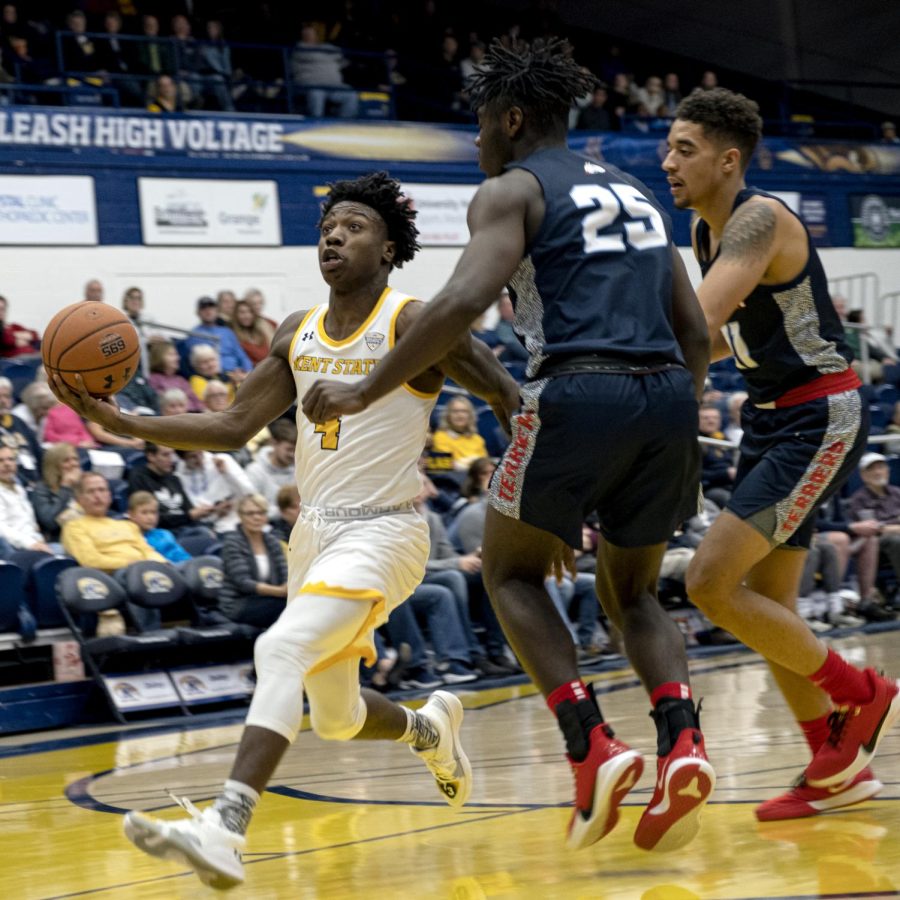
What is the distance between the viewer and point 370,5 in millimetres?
20672

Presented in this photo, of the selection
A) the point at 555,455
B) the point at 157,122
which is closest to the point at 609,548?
the point at 555,455

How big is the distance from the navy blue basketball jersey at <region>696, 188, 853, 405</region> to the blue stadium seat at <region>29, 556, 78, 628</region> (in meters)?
5.02

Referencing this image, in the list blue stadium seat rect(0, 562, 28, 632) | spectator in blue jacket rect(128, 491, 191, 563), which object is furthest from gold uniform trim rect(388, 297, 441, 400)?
spectator in blue jacket rect(128, 491, 191, 563)

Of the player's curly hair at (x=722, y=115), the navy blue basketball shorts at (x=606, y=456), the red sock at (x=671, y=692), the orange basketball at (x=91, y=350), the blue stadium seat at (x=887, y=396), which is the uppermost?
the player's curly hair at (x=722, y=115)

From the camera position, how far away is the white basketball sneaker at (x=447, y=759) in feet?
15.4

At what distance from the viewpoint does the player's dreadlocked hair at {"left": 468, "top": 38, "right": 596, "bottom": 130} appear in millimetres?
3914

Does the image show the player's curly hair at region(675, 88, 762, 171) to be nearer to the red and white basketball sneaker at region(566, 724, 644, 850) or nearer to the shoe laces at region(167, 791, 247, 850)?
the red and white basketball sneaker at region(566, 724, 644, 850)

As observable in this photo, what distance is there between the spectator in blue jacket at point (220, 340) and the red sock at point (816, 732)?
854 cm

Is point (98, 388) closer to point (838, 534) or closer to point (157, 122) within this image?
point (838, 534)

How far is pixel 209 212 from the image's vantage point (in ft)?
51.6

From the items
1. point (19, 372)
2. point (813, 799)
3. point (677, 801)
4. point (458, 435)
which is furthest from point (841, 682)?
point (19, 372)

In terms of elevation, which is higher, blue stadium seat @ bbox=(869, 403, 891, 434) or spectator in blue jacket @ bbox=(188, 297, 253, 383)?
spectator in blue jacket @ bbox=(188, 297, 253, 383)

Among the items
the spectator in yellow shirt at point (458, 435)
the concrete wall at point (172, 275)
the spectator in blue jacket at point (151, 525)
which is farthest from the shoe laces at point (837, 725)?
the concrete wall at point (172, 275)

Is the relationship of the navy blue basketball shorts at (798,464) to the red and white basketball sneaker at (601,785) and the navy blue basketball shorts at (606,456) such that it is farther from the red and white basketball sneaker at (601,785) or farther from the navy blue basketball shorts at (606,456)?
the red and white basketball sneaker at (601,785)
